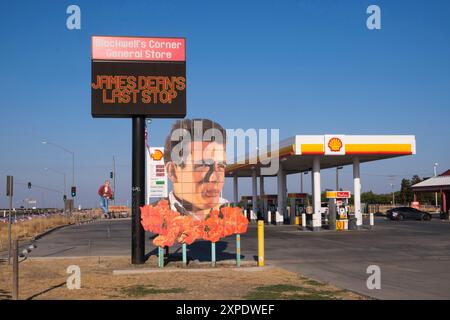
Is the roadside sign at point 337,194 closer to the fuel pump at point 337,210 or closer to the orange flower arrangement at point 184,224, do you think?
the fuel pump at point 337,210

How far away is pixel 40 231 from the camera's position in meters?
37.1

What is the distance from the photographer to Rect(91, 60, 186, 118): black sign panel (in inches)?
655

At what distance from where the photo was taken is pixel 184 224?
16.9m

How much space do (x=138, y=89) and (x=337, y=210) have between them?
898 inches

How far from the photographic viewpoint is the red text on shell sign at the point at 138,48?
1691cm

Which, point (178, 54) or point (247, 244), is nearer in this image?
point (178, 54)

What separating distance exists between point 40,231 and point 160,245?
2314 cm

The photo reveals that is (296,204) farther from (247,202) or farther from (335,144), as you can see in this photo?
(247,202)

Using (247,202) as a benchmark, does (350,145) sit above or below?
above

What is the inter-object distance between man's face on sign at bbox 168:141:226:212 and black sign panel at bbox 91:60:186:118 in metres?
1.36

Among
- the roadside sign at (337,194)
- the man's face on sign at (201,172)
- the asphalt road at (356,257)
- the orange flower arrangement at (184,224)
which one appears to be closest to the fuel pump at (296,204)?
the roadside sign at (337,194)

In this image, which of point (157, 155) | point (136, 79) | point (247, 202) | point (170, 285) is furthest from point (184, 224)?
point (247, 202)
